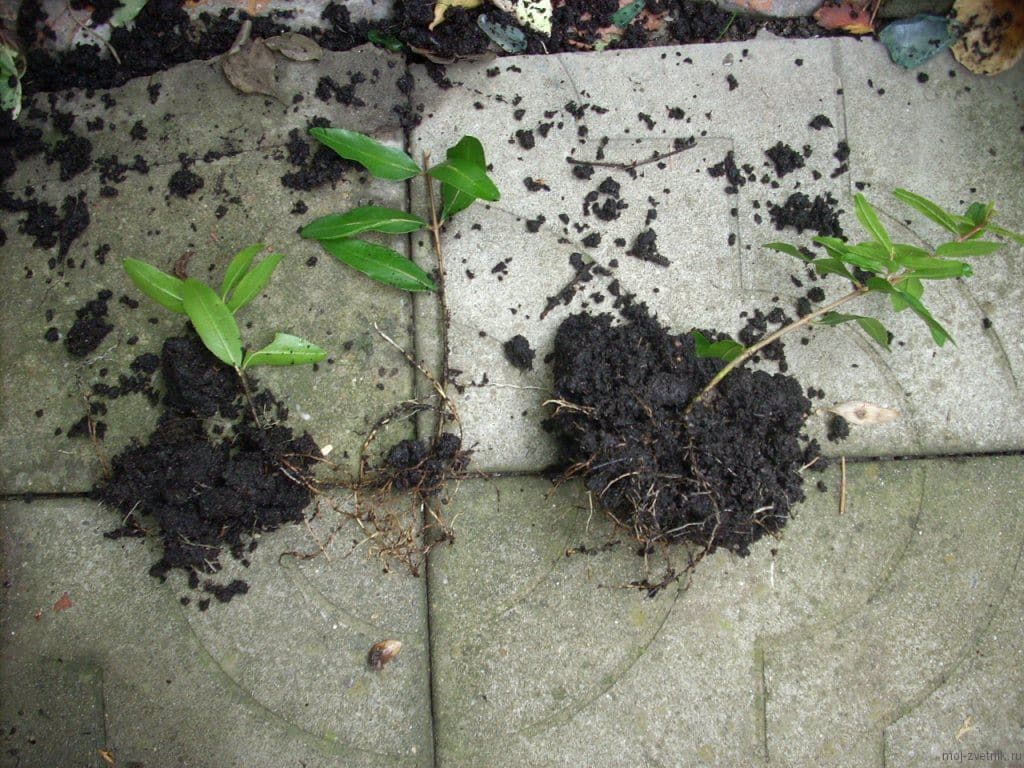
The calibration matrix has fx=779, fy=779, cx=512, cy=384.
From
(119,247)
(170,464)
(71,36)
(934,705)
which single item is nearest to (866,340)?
(934,705)

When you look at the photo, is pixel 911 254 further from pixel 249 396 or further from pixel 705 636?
pixel 249 396

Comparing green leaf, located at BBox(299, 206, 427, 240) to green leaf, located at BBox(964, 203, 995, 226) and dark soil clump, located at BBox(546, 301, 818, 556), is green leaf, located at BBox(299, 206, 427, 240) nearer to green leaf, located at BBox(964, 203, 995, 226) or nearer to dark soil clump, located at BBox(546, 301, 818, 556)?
dark soil clump, located at BBox(546, 301, 818, 556)

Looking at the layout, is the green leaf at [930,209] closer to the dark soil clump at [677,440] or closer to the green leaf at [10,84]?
the dark soil clump at [677,440]

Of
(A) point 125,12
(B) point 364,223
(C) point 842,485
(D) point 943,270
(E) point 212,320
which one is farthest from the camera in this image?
(A) point 125,12

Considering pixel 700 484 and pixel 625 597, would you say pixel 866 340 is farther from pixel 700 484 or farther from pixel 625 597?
pixel 625 597

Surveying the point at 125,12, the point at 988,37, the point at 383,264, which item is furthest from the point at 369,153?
the point at 988,37

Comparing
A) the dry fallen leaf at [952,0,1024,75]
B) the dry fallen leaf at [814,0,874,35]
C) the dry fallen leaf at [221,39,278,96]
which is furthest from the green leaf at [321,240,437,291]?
the dry fallen leaf at [952,0,1024,75]

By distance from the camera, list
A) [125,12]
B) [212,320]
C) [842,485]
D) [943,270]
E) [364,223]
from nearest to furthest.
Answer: [943,270], [212,320], [364,223], [842,485], [125,12]
